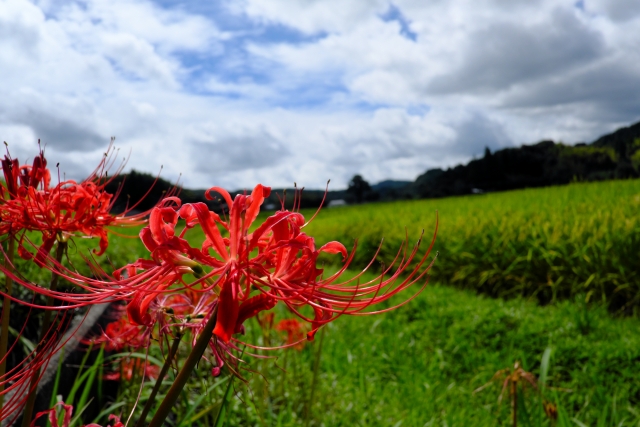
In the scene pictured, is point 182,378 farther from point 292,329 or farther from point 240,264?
point 292,329

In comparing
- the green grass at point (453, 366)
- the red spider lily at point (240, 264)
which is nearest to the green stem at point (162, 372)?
the red spider lily at point (240, 264)

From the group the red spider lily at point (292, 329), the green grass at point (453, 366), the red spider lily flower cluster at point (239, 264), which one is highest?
→ the red spider lily flower cluster at point (239, 264)

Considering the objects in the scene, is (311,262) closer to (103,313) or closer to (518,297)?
(103,313)

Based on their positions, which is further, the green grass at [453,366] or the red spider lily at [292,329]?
the green grass at [453,366]

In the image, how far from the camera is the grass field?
3199 millimetres

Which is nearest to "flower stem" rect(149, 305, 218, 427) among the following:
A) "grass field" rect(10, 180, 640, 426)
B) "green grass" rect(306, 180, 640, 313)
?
"grass field" rect(10, 180, 640, 426)

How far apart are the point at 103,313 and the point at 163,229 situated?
3127mm

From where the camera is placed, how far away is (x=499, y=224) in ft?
23.5

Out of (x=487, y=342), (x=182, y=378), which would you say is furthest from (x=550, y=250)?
(x=182, y=378)

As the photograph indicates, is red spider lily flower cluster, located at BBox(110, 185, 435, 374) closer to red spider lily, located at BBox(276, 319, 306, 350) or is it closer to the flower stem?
the flower stem

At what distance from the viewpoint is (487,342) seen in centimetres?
482

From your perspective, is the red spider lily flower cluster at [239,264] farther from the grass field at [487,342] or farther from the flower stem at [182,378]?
the grass field at [487,342]

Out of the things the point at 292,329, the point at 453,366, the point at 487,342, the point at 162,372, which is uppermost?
the point at 162,372

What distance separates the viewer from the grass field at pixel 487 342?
10.5 ft
